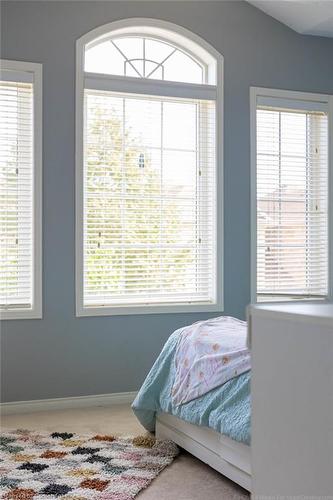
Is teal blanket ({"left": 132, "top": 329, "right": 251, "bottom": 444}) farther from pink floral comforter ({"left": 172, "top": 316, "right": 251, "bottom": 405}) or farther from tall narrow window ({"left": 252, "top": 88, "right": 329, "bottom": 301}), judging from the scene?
tall narrow window ({"left": 252, "top": 88, "right": 329, "bottom": 301})

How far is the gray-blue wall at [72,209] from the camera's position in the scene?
427cm

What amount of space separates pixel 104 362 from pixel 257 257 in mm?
1415

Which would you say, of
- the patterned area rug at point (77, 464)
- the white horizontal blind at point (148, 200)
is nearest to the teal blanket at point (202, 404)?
the patterned area rug at point (77, 464)

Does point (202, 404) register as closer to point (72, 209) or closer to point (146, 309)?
point (146, 309)

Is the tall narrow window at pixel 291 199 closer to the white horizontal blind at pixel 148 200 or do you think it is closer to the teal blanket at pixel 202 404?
the white horizontal blind at pixel 148 200

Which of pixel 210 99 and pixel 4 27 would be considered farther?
pixel 210 99

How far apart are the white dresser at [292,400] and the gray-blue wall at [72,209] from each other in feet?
10.2

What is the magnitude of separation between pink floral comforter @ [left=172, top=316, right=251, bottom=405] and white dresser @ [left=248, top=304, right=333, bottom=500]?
1.38 m

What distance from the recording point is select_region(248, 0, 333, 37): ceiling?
462 cm

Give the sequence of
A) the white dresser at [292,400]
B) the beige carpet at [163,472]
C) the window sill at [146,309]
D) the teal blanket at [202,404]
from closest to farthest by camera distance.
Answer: the white dresser at [292,400] → the teal blanket at [202,404] → the beige carpet at [163,472] → the window sill at [146,309]

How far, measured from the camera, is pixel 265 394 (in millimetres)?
1303

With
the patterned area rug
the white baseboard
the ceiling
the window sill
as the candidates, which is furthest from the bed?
the ceiling

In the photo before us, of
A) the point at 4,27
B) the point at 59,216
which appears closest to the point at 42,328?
the point at 59,216

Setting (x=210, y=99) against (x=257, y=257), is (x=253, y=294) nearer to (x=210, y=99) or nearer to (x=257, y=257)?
(x=257, y=257)
